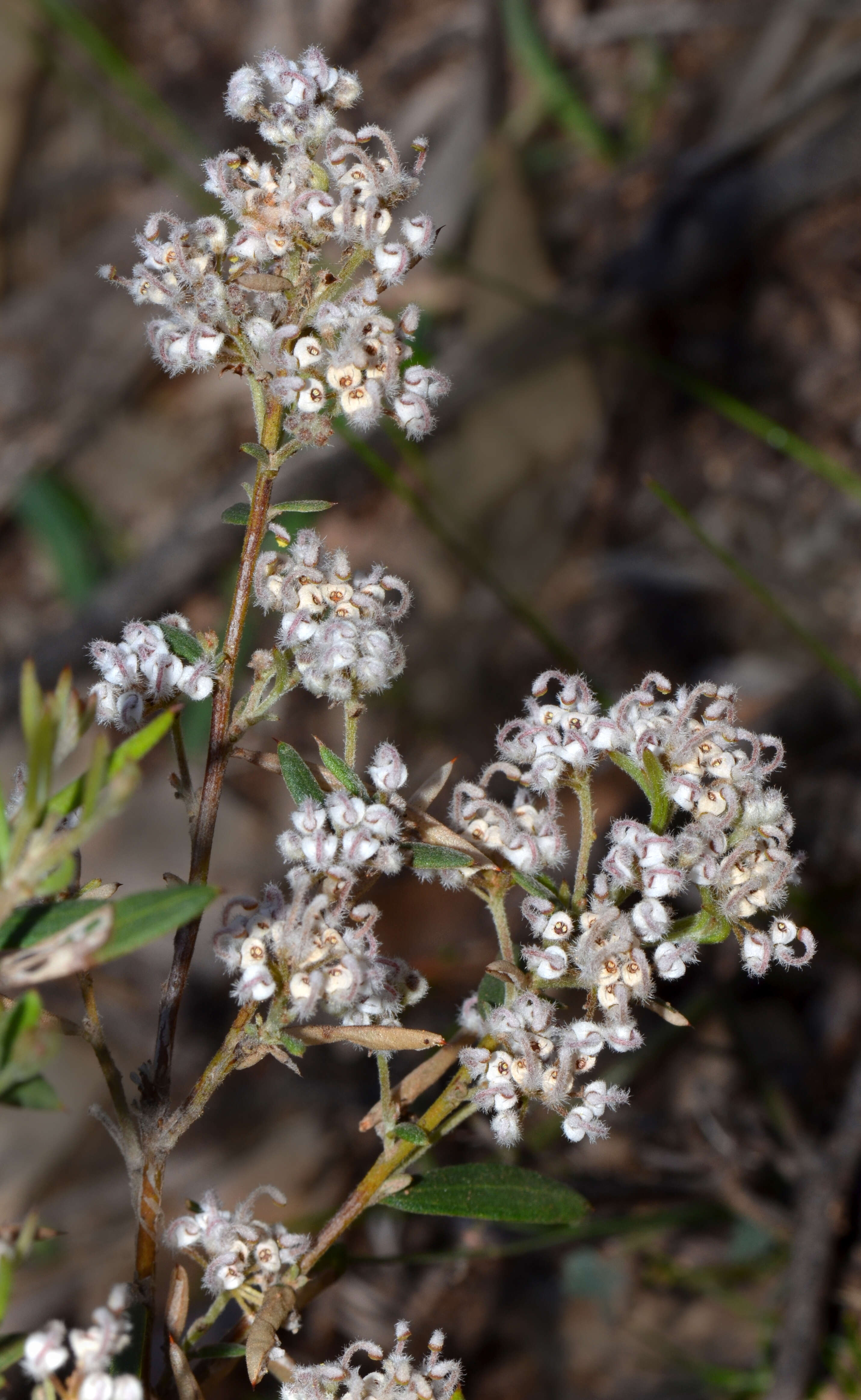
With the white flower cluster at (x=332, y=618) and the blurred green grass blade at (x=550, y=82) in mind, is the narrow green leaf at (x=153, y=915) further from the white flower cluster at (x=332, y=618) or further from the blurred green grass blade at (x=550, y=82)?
the blurred green grass blade at (x=550, y=82)

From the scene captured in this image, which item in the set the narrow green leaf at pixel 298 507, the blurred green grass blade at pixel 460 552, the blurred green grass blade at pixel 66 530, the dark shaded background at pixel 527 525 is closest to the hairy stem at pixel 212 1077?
the narrow green leaf at pixel 298 507

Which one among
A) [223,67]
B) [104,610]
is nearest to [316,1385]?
[104,610]

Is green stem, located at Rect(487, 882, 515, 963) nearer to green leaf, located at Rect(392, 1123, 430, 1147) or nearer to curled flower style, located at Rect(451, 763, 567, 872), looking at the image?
curled flower style, located at Rect(451, 763, 567, 872)

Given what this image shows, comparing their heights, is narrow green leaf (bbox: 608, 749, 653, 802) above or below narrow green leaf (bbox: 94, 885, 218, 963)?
above

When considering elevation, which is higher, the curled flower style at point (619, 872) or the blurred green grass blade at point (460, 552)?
the blurred green grass blade at point (460, 552)

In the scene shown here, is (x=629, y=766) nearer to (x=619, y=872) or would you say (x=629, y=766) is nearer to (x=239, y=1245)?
(x=619, y=872)

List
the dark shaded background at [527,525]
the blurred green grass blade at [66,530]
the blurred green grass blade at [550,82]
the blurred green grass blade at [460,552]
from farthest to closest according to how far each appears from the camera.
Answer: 1. the blurred green grass blade at [550,82]
2. the blurred green grass blade at [66,530]
3. the dark shaded background at [527,525]
4. the blurred green grass blade at [460,552]

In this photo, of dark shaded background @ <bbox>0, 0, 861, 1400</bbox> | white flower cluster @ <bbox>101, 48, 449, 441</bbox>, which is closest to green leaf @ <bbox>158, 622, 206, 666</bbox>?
white flower cluster @ <bbox>101, 48, 449, 441</bbox>
